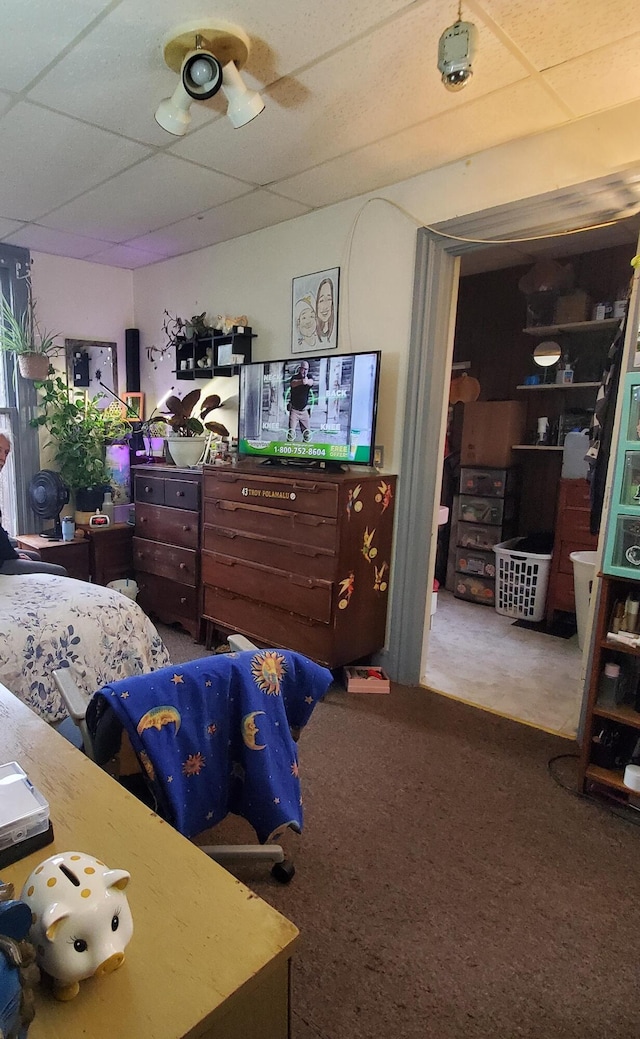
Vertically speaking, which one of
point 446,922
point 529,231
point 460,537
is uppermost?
point 529,231

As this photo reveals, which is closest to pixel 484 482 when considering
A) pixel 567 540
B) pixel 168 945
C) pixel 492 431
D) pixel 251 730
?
pixel 492 431

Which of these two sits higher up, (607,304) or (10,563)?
(607,304)

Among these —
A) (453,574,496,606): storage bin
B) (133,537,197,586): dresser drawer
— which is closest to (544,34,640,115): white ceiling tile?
(133,537,197,586): dresser drawer

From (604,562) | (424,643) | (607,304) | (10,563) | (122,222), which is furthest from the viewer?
(607,304)

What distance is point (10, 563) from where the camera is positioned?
2.64 meters

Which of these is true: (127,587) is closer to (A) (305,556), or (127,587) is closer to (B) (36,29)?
(A) (305,556)

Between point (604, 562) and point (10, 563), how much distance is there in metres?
2.51

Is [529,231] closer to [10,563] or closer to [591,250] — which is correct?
[591,250]

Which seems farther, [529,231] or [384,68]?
[529,231]

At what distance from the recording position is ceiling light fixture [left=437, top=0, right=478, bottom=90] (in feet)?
4.73

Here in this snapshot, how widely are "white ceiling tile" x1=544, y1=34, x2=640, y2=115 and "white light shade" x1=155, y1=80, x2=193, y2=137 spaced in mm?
1146

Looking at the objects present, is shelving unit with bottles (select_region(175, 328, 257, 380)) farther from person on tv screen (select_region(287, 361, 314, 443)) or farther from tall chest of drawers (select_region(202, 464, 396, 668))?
tall chest of drawers (select_region(202, 464, 396, 668))

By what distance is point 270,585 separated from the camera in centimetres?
288

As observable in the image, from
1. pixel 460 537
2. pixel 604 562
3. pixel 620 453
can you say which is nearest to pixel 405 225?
pixel 620 453
